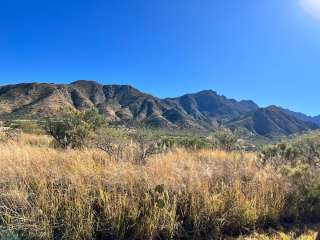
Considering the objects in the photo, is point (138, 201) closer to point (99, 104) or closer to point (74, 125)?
point (74, 125)

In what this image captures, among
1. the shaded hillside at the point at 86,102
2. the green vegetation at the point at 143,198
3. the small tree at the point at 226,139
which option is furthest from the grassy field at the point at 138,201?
the shaded hillside at the point at 86,102

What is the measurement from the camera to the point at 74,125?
14.1 meters

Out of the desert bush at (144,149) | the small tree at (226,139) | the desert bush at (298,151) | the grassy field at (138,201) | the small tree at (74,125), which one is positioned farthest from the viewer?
the small tree at (226,139)

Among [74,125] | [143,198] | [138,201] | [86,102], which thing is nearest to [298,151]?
[143,198]

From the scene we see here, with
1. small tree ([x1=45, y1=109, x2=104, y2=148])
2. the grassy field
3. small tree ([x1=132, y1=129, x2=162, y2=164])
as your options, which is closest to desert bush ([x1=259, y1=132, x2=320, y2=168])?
the grassy field

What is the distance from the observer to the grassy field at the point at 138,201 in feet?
16.0

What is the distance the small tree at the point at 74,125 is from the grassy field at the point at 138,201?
599 centimetres

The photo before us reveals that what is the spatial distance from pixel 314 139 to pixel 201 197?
8170mm

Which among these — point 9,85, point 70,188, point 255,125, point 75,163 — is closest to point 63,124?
point 75,163

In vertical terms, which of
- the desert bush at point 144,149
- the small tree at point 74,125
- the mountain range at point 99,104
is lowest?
the desert bush at point 144,149

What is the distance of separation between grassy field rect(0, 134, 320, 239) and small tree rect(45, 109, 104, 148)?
19.6 feet

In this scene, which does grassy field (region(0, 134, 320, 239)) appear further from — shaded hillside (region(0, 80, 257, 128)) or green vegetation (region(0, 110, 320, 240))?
shaded hillside (region(0, 80, 257, 128))

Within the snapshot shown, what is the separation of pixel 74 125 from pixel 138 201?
930cm

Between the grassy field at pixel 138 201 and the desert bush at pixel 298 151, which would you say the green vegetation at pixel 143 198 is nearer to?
the grassy field at pixel 138 201
